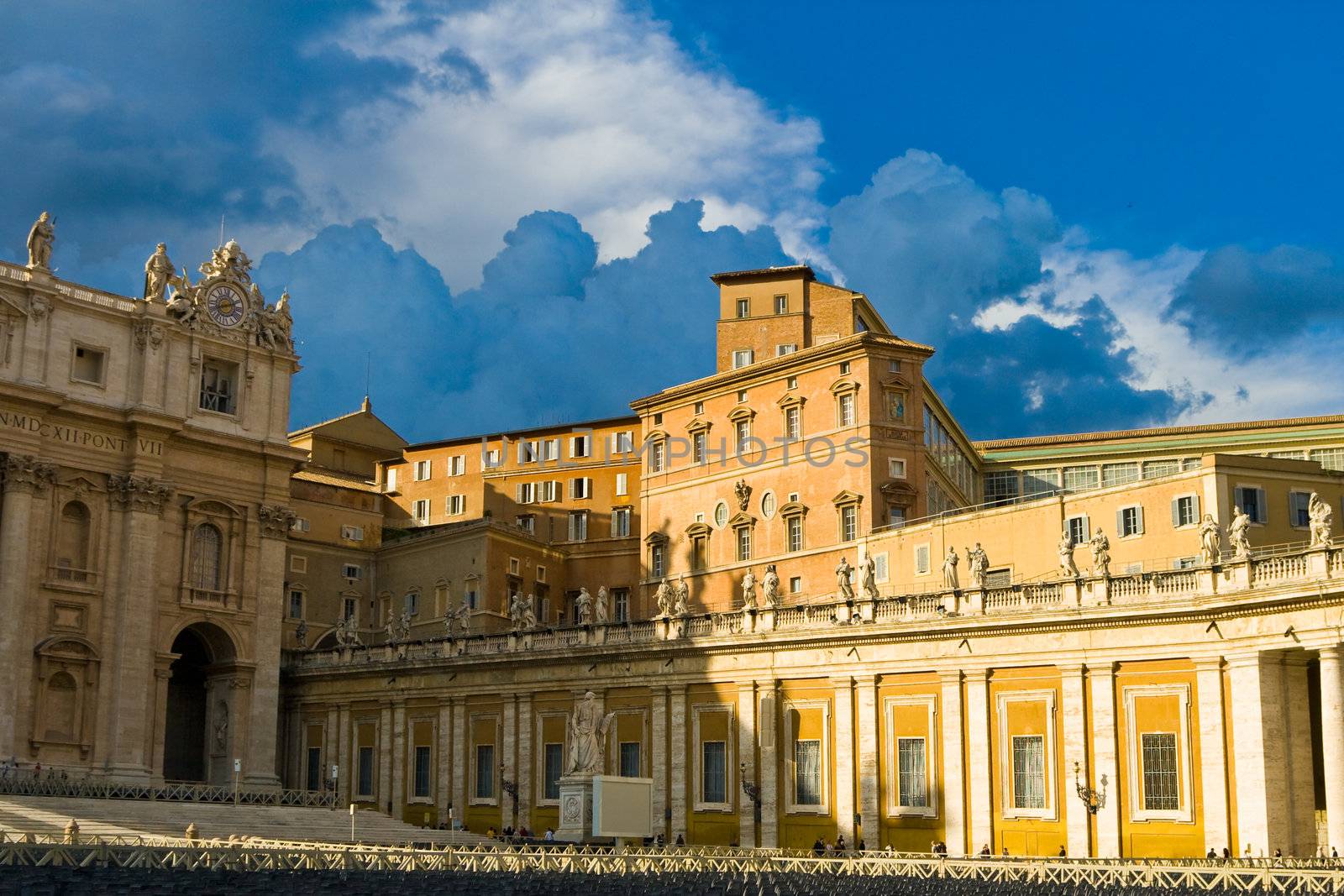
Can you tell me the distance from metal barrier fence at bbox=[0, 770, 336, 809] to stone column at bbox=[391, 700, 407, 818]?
2.44 m

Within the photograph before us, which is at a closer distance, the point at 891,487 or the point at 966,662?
the point at 966,662

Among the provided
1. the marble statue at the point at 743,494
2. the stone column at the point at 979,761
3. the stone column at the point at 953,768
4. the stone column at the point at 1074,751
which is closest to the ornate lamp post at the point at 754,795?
the stone column at the point at 953,768

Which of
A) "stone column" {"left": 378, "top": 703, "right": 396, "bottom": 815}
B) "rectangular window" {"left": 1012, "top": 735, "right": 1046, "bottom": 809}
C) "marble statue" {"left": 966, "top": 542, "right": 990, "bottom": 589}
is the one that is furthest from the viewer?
"stone column" {"left": 378, "top": 703, "right": 396, "bottom": 815}

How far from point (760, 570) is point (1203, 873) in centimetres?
3865

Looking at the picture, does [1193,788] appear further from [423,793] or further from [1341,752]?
[423,793]

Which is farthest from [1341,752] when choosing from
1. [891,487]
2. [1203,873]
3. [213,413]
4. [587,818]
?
[213,413]

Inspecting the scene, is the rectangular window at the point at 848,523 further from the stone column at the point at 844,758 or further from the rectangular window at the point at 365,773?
the rectangular window at the point at 365,773

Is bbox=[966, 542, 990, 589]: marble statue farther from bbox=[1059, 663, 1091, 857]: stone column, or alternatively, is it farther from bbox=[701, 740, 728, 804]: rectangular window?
bbox=[701, 740, 728, 804]: rectangular window

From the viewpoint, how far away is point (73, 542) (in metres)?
64.6

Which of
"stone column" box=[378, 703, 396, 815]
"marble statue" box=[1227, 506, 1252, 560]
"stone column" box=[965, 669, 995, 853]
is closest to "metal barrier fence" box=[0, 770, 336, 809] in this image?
"stone column" box=[378, 703, 396, 815]

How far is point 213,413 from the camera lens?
228 ft

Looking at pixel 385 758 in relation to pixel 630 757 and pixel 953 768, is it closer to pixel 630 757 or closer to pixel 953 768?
pixel 630 757

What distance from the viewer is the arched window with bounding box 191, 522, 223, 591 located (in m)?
68.5

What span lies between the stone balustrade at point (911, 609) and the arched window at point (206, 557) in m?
6.49
